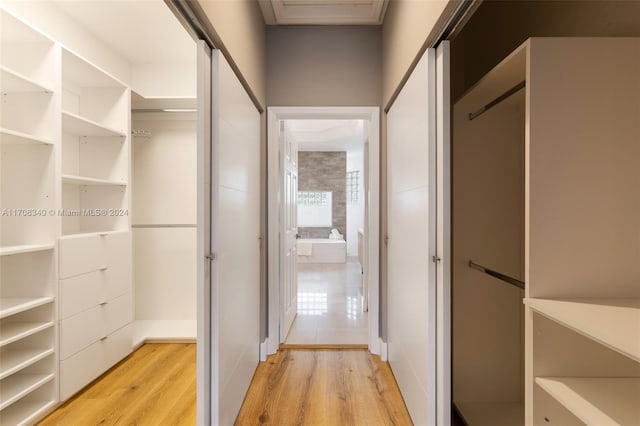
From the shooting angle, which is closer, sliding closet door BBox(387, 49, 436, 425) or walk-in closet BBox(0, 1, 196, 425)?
sliding closet door BBox(387, 49, 436, 425)

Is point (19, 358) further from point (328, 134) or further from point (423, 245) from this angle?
point (328, 134)

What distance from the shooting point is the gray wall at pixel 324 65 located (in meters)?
2.64

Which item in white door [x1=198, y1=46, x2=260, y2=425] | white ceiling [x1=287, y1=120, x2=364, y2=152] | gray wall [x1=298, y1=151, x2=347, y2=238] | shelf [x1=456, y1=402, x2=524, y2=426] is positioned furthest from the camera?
gray wall [x1=298, y1=151, x2=347, y2=238]

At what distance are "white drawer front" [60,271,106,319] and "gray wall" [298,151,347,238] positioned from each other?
637 cm

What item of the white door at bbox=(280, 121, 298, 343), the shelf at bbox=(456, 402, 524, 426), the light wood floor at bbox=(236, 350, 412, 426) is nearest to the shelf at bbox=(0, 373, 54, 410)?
the light wood floor at bbox=(236, 350, 412, 426)

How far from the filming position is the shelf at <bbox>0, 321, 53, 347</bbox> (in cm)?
171

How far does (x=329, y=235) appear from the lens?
8.60m

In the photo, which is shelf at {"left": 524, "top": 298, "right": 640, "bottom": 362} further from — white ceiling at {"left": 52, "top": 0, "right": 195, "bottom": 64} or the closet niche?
white ceiling at {"left": 52, "top": 0, "right": 195, "bottom": 64}

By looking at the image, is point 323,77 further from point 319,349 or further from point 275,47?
point 319,349

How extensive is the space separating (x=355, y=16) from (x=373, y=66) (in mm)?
395

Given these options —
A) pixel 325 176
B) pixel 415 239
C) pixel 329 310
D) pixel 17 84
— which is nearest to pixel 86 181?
pixel 17 84

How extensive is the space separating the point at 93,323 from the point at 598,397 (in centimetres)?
273

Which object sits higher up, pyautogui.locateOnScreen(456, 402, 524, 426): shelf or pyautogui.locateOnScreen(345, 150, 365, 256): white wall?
pyautogui.locateOnScreen(345, 150, 365, 256): white wall

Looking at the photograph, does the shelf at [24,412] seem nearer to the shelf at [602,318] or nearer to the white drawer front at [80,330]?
the white drawer front at [80,330]
